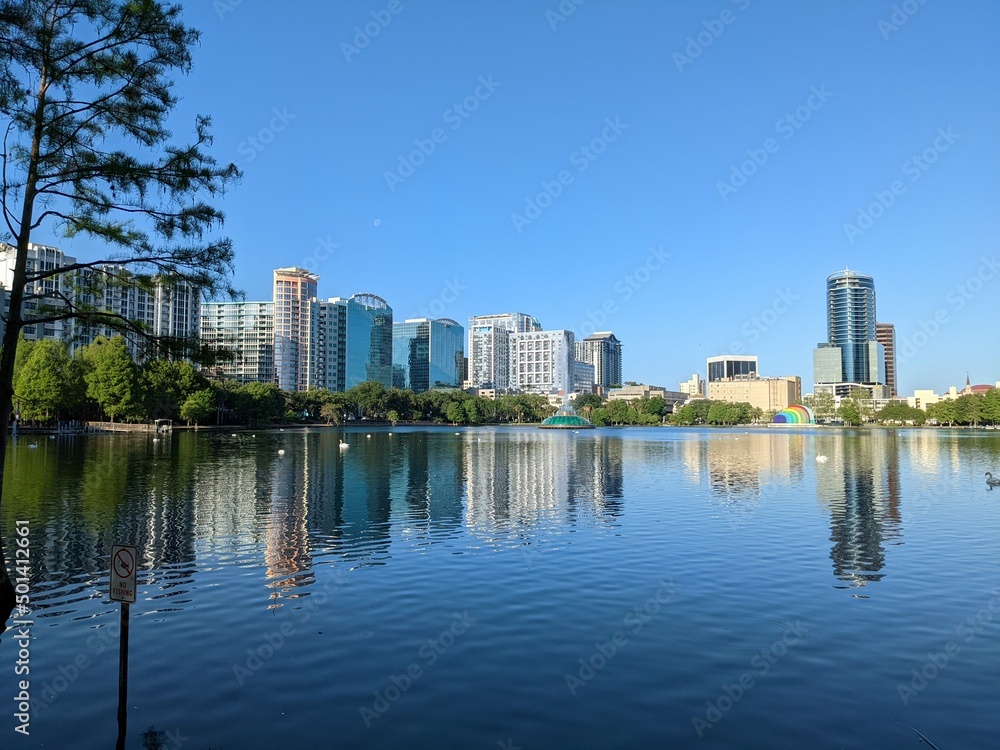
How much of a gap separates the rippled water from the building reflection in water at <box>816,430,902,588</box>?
235 mm

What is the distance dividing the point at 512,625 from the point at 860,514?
75.1 ft

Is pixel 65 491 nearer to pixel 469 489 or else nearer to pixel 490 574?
pixel 469 489

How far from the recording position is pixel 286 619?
1498 cm

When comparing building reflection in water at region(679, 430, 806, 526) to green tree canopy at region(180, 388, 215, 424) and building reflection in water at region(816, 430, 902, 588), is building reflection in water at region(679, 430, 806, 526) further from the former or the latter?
green tree canopy at region(180, 388, 215, 424)

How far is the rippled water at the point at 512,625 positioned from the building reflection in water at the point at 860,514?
0.24 metres

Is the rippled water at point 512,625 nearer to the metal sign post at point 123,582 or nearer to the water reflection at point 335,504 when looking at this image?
the water reflection at point 335,504

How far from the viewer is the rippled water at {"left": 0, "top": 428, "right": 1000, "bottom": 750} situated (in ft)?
33.3

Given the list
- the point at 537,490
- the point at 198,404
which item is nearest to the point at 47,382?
the point at 198,404

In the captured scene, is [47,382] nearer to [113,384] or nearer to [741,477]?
[113,384]

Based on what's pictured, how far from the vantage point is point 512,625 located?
1473 centimetres

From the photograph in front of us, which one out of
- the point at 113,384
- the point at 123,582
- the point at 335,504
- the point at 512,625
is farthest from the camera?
the point at 113,384

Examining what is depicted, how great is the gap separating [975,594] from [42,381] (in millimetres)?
107789

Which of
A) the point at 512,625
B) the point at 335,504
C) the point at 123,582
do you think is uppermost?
the point at 123,582

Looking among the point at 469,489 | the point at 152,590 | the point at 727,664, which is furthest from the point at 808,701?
the point at 469,489
